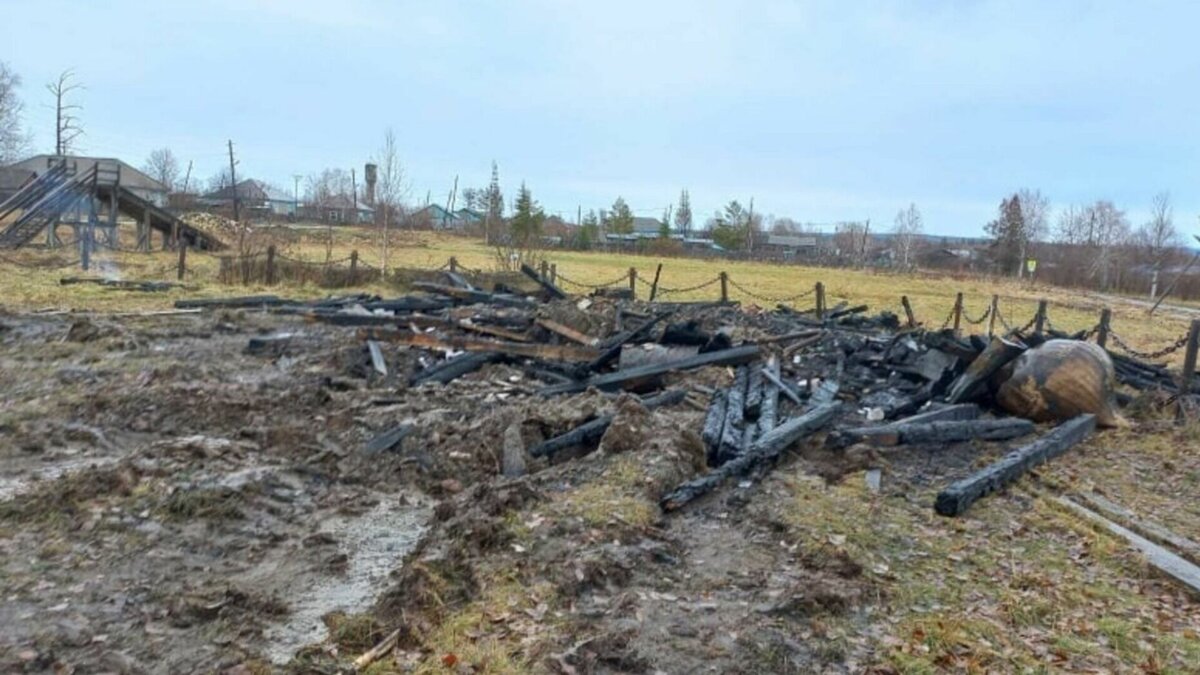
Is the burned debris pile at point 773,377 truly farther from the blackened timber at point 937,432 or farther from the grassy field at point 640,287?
the grassy field at point 640,287

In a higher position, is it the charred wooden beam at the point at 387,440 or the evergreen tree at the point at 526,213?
the evergreen tree at the point at 526,213

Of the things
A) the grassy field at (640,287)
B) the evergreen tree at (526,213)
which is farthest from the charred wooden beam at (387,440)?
the evergreen tree at (526,213)

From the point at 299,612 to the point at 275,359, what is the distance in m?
8.13

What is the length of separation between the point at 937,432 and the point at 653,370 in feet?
11.5

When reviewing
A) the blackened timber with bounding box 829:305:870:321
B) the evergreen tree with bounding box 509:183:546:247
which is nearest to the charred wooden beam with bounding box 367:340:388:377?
the blackened timber with bounding box 829:305:870:321

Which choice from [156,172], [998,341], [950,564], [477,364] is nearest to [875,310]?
[998,341]

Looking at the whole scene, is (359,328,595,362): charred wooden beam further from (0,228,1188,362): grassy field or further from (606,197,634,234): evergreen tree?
(606,197,634,234): evergreen tree

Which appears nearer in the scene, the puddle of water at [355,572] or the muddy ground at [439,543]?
the muddy ground at [439,543]

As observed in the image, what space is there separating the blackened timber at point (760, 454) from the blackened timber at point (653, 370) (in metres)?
2.29

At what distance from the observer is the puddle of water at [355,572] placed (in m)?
4.02

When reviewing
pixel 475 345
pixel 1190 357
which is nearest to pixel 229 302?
pixel 475 345

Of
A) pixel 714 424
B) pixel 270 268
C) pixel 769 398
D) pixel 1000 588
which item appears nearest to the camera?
pixel 1000 588

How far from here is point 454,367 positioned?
10570 millimetres

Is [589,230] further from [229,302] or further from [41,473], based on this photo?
[41,473]
